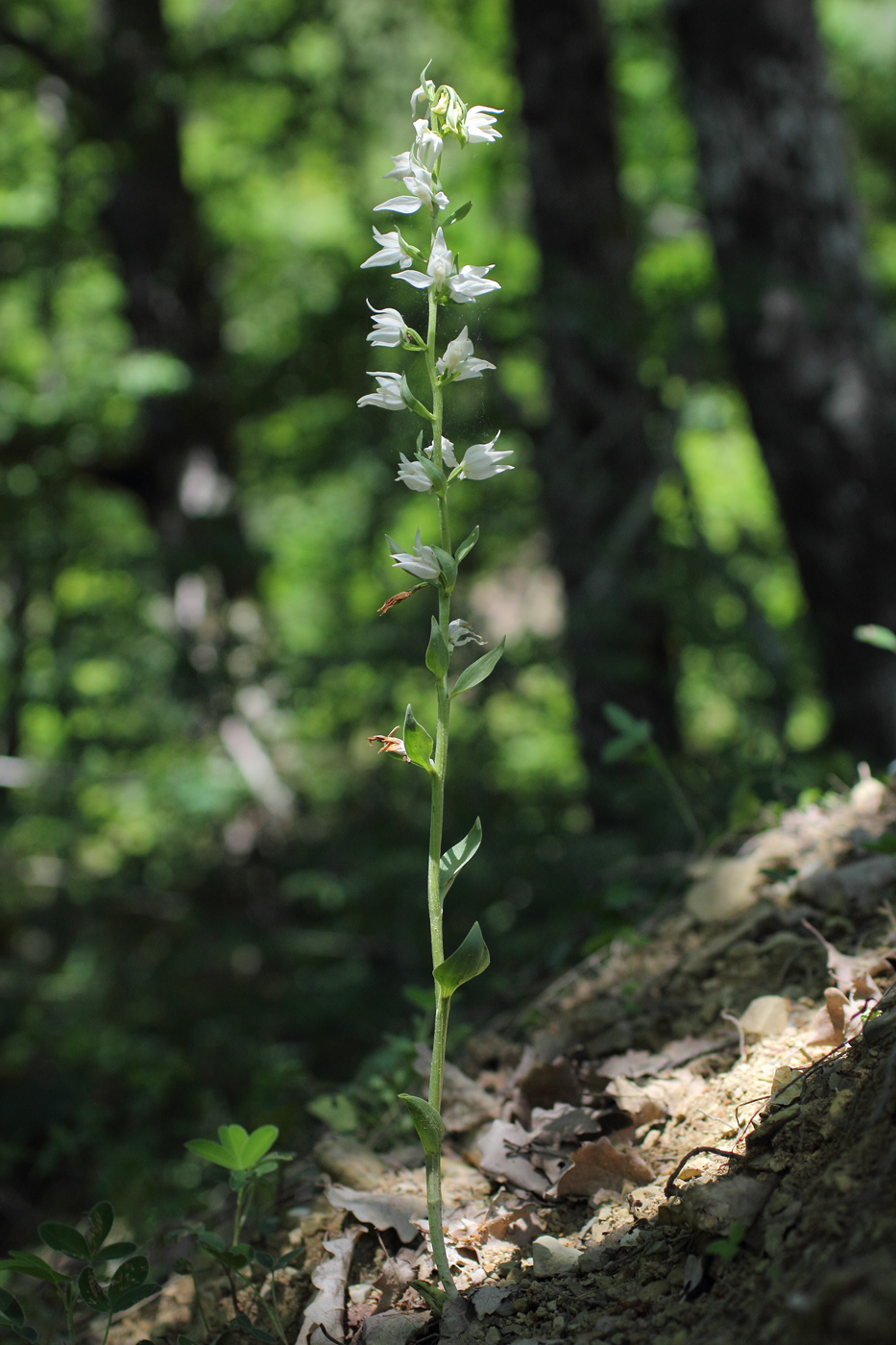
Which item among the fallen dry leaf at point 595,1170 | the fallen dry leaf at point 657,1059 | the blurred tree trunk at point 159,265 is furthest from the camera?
the blurred tree trunk at point 159,265

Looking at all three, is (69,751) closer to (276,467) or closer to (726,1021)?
(276,467)

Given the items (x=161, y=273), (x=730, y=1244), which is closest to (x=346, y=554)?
(x=161, y=273)

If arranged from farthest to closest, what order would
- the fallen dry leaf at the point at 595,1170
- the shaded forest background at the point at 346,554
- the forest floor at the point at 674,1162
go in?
the shaded forest background at the point at 346,554 < the fallen dry leaf at the point at 595,1170 < the forest floor at the point at 674,1162

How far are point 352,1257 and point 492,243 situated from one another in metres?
10.6

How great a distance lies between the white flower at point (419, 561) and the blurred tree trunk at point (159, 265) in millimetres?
4140

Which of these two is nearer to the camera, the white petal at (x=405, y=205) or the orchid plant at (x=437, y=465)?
the orchid plant at (x=437, y=465)

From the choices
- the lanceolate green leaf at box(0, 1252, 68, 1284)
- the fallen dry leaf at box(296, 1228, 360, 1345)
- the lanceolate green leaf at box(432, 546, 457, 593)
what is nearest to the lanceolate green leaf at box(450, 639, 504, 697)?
the lanceolate green leaf at box(432, 546, 457, 593)

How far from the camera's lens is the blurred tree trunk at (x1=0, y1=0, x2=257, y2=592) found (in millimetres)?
5723

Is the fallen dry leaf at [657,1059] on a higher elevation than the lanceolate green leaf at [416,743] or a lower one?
lower

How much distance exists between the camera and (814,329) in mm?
4445

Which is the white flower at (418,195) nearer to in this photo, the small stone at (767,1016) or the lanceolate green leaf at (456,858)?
the lanceolate green leaf at (456,858)

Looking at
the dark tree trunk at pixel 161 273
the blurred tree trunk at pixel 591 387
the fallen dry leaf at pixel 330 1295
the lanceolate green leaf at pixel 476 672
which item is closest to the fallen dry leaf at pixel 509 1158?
the fallen dry leaf at pixel 330 1295

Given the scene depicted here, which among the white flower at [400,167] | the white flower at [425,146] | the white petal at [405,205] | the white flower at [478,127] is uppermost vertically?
the white flower at [478,127]

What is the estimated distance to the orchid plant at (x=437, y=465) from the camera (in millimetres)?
1373
